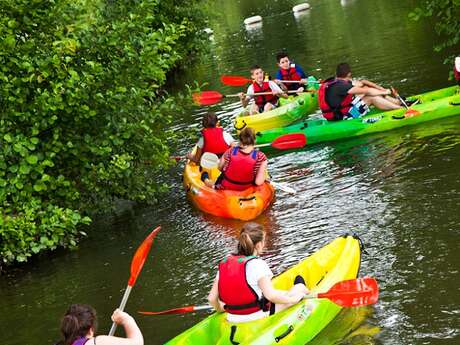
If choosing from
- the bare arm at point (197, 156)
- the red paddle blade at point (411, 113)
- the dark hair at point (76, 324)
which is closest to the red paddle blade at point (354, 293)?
the dark hair at point (76, 324)

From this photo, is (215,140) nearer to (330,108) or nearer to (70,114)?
(70,114)

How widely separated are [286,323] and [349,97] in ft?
21.6

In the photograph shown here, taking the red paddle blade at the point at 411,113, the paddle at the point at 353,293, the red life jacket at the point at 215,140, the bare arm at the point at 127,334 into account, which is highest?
the bare arm at the point at 127,334

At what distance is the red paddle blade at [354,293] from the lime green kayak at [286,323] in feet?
0.54

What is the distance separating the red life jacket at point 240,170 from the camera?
930cm

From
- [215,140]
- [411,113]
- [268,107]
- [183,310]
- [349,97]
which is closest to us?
[183,310]

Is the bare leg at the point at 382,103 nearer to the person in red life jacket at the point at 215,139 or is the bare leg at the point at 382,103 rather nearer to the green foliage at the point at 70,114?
the person in red life jacket at the point at 215,139

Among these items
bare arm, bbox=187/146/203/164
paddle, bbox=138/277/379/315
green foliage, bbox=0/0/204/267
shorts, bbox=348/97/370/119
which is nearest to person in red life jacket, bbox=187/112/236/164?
bare arm, bbox=187/146/203/164

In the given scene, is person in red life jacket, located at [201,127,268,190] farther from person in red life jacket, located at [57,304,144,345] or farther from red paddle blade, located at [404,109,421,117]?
person in red life jacket, located at [57,304,144,345]

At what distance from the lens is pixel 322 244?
312 inches

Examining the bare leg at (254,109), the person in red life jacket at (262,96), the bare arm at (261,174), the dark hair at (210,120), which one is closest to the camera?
the bare arm at (261,174)

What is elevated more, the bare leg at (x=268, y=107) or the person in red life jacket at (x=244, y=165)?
the person in red life jacket at (x=244, y=165)

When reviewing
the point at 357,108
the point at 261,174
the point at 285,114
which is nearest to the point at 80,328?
the point at 261,174

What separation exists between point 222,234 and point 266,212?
0.66m
